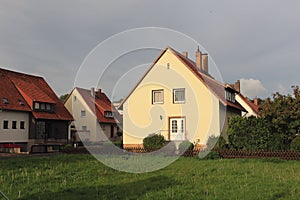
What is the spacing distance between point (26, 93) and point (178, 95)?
1669 centimetres

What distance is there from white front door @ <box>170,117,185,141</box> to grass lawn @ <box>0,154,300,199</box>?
11758 millimetres

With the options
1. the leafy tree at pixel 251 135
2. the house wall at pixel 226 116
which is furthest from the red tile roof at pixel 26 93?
the leafy tree at pixel 251 135

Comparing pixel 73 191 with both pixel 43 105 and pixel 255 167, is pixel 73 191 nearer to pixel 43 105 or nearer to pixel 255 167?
pixel 255 167

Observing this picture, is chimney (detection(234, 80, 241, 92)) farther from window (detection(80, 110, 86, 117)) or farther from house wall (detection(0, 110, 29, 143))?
house wall (detection(0, 110, 29, 143))

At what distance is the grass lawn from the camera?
772cm

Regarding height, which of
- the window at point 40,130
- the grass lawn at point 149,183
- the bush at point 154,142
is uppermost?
the window at point 40,130

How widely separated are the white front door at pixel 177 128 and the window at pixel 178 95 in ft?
4.95

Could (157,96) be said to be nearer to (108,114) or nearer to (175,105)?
(175,105)

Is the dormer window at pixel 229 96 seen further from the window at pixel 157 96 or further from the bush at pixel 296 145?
the bush at pixel 296 145

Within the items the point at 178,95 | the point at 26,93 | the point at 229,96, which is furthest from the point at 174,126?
the point at 26,93

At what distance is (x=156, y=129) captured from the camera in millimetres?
25141

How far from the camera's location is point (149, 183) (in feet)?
30.4

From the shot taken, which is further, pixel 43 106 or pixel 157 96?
pixel 43 106

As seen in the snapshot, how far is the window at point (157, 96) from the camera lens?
26.0 meters
